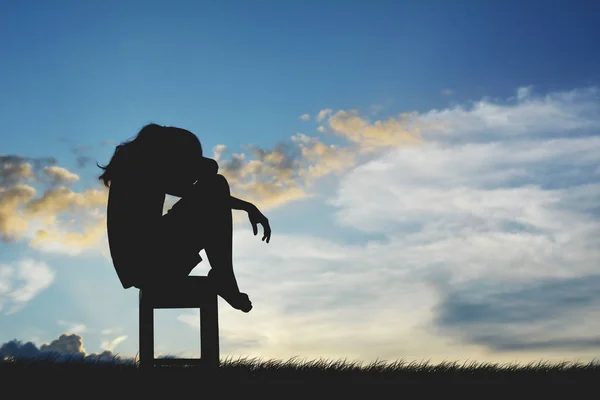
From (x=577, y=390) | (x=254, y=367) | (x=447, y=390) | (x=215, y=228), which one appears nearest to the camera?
(x=215, y=228)

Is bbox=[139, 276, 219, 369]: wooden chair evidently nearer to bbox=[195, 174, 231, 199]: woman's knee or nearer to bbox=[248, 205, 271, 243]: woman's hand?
bbox=[248, 205, 271, 243]: woman's hand

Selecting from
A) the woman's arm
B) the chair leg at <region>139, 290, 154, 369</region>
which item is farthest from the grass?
the woman's arm

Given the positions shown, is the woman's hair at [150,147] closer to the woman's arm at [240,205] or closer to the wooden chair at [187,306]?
the woman's arm at [240,205]

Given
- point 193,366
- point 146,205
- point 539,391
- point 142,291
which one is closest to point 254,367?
point 193,366

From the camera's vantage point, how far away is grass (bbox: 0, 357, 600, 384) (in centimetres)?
675

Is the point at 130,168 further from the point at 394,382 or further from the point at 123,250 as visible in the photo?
the point at 394,382

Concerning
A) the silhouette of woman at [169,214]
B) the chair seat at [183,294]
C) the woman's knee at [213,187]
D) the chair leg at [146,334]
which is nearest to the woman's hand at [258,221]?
the silhouette of woman at [169,214]

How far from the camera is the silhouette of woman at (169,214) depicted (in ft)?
21.6

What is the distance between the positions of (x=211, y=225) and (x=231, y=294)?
80 cm

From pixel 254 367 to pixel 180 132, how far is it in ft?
10.2

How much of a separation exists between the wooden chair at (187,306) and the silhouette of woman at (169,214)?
0.38 ft

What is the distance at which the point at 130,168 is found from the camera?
6.68m

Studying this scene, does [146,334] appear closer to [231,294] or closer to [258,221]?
[231,294]

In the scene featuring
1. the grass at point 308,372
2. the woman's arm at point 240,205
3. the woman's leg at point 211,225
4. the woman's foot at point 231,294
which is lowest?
→ the grass at point 308,372
